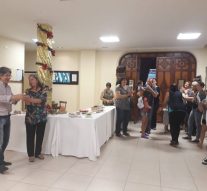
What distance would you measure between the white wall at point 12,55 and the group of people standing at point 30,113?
388 cm

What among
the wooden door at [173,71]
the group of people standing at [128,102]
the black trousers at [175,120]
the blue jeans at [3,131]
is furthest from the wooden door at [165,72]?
the blue jeans at [3,131]

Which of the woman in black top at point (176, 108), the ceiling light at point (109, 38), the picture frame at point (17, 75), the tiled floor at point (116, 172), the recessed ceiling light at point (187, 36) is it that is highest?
the recessed ceiling light at point (187, 36)

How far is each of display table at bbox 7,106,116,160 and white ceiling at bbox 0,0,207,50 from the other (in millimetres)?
2033

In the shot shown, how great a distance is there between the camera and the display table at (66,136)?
147 inches

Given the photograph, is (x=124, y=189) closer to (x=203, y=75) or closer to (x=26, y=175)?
(x=26, y=175)

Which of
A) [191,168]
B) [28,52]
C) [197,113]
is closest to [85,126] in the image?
[191,168]

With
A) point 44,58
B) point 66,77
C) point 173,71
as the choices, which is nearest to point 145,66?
point 173,71

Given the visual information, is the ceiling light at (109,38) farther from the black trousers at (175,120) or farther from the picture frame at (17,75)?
the picture frame at (17,75)

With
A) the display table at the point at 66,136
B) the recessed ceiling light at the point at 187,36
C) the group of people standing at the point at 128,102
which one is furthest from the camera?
the recessed ceiling light at the point at 187,36

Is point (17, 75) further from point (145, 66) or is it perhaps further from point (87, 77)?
point (145, 66)

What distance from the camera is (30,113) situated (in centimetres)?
349

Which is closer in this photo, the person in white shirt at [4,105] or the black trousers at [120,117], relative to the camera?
→ the person in white shirt at [4,105]

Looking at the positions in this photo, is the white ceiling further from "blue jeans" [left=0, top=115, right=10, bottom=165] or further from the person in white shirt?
"blue jeans" [left=0, top=115, right=10, bottom=165]

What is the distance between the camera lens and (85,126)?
3.75 metres
